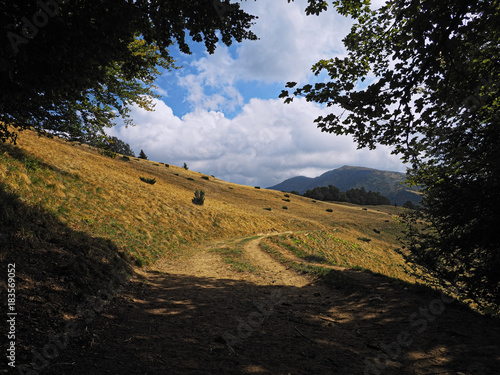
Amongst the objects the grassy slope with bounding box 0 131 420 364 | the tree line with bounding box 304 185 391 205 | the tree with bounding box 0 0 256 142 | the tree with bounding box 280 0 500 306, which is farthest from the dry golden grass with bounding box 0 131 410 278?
the tree line with bounding box 304 185 391 205

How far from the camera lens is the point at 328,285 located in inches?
351

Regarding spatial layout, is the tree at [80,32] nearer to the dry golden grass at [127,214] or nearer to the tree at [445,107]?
the tree at [445,107]

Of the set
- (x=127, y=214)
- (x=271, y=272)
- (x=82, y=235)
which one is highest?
(x=82, y=235)

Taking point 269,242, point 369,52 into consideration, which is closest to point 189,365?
point 369,52

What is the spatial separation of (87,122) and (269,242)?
16.3 meters

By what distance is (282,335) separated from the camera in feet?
15.8

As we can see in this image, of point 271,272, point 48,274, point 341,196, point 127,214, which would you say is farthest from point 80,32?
point 341,196

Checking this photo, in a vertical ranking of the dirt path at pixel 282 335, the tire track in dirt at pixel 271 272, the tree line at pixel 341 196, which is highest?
the tree line at pixel 341 196

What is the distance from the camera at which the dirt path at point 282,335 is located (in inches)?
141

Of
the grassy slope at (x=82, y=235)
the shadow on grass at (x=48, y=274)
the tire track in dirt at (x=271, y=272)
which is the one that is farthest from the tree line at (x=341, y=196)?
the shadow on grass at (x=48, y=274)

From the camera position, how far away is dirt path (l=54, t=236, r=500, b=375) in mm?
3590

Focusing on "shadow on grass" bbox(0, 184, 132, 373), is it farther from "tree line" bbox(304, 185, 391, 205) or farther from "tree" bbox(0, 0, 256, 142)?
"tree line" bbox(304, 185, 391, 205)

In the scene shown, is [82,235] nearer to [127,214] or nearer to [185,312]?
[185,312]

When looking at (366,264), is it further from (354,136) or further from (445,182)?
(354,136)
